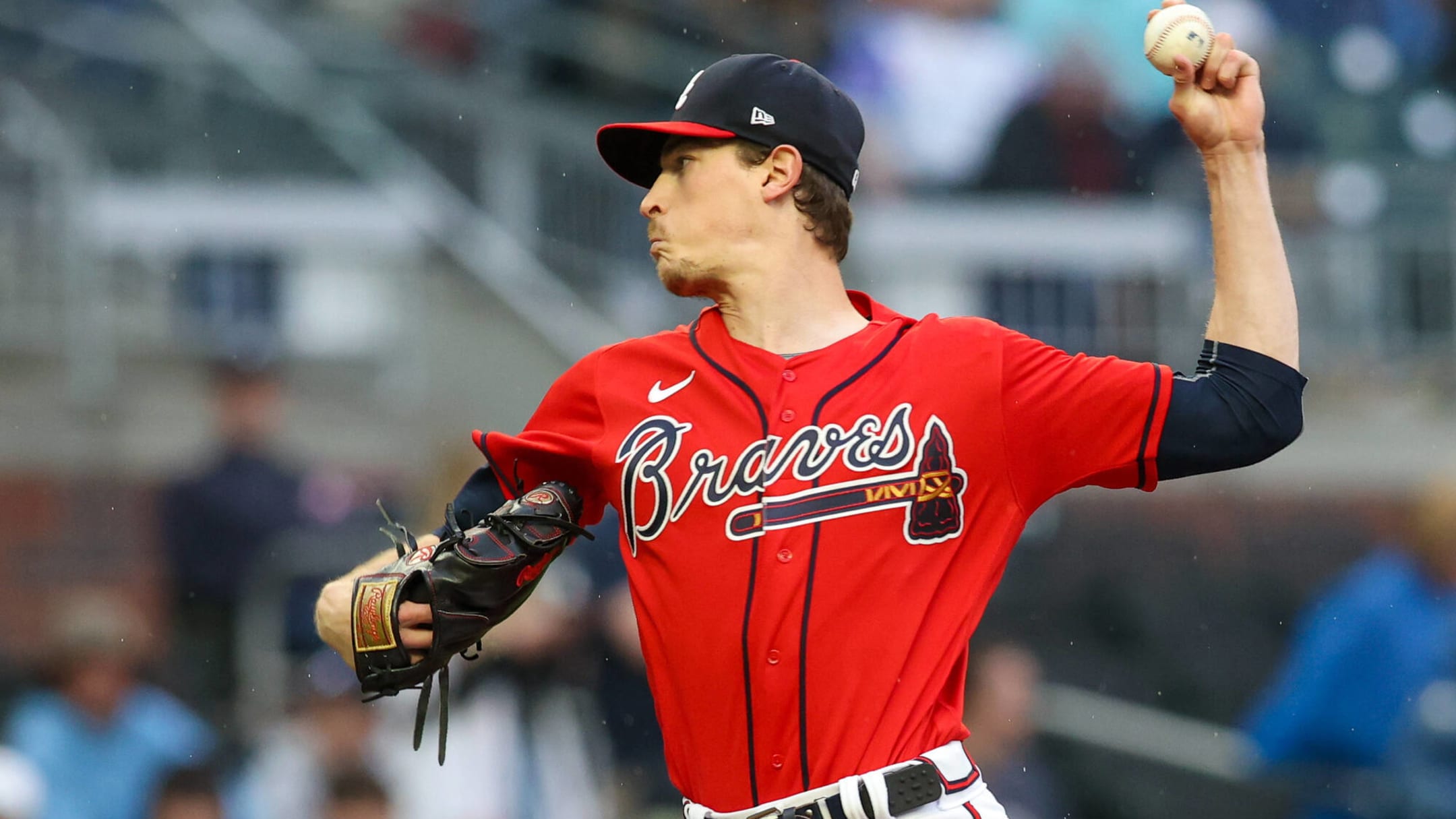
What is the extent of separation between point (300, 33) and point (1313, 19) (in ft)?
18.3

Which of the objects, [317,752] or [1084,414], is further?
[317,752]

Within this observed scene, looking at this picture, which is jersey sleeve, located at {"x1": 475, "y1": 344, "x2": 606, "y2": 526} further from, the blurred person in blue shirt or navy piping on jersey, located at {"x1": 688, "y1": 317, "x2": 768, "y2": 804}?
the blurred person in blue shirt

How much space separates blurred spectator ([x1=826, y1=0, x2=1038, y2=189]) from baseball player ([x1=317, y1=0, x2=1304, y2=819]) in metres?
5.82

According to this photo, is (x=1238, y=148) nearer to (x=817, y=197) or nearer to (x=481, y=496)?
(x=817, y=197)

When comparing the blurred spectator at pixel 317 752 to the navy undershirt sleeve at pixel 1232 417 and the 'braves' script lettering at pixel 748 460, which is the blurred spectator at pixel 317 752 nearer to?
the 'braves' script lettering at pixel 748 460

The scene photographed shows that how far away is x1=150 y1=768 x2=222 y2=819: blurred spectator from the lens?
5281 millimetres

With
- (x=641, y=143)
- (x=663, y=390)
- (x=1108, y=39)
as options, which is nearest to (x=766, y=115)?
(x=641, y=143)

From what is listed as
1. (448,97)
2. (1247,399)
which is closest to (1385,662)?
(1247,399)

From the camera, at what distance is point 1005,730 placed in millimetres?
5906

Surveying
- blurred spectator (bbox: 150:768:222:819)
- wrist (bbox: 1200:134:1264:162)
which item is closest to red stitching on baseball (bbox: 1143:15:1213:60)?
wrist (bbox: 1200:134:1264:162)

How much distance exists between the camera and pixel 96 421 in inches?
314

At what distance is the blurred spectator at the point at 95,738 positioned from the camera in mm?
5820

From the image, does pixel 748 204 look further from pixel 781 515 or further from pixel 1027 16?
pixel 1027 16

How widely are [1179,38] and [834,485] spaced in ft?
2.96
